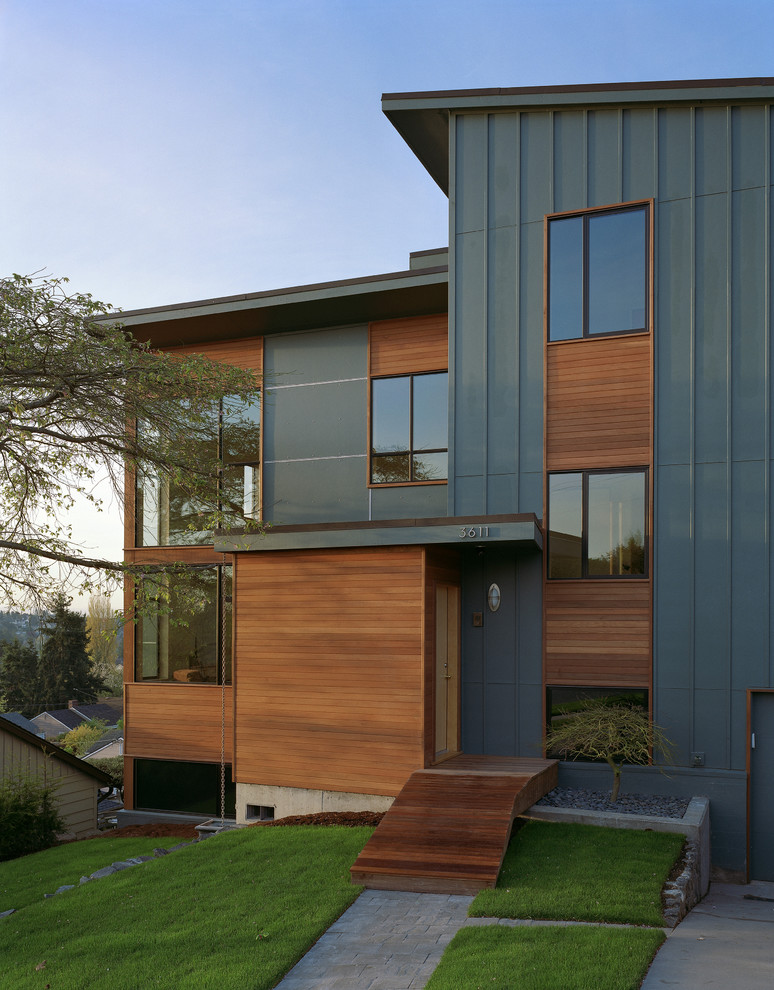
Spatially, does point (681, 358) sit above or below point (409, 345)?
below

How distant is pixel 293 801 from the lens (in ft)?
36.4

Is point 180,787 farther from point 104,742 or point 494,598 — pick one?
point 104,742

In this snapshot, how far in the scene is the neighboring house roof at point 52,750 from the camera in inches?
550

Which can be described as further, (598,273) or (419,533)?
(598,273)

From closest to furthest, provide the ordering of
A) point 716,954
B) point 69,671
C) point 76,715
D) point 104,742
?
point 716,954 < point 104,742 < point 76,715 < point 69,671

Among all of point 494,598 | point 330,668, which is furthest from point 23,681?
point 494,598

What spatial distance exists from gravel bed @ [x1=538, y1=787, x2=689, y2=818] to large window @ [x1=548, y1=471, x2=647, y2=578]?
8.62 ft

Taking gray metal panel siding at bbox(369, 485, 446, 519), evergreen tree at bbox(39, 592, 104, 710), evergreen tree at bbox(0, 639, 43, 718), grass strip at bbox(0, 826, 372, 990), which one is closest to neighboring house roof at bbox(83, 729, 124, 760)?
evergreen tree at bbox(39, 592, 104, 710)

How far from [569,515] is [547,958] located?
20.4 ft

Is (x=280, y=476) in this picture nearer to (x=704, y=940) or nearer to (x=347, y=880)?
(x=347, y=880)

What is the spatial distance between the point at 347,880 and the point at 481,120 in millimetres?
9744

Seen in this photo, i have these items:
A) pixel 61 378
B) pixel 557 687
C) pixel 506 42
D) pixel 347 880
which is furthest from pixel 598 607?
pixel 506 42

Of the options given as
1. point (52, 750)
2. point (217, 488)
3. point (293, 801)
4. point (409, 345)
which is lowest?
point (52, 750)

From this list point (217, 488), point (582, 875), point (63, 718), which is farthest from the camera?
point (63, 718)
